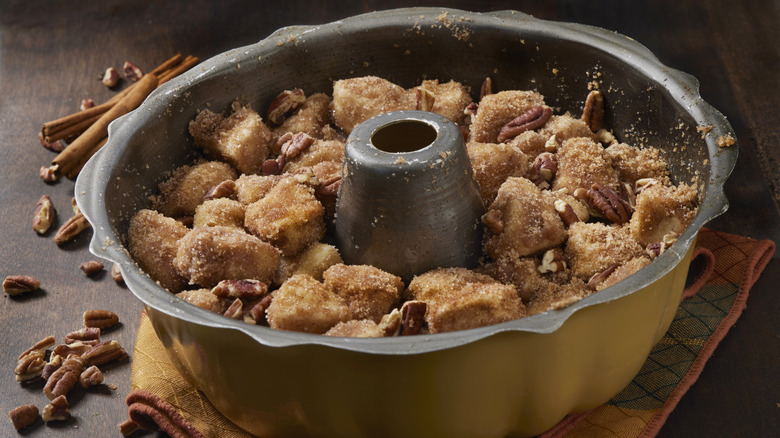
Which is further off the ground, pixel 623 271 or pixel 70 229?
pixel 623 271

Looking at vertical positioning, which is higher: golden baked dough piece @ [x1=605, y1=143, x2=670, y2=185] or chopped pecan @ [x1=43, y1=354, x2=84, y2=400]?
golden baked dough piece @ [x1=605, y1=143, x2=670, y2=185]

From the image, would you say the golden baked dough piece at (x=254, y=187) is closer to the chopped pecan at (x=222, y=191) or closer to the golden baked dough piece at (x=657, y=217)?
the chopped pecan at (x=222, y=191)

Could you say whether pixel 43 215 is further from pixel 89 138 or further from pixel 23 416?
pixel 23 416

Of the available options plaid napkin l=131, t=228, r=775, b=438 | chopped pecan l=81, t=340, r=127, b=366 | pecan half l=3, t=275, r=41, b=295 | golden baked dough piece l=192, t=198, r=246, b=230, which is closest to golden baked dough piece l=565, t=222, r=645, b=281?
plaid napkin l=131, t=228, r=775, b=438

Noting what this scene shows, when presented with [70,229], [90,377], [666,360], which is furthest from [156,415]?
[666,360]

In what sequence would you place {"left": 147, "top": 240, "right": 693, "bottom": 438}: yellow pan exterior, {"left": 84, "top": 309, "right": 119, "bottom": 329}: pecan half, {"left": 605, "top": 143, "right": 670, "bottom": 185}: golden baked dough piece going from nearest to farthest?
{"left": 147, "top": 240, "right": 693, "bottom": 438}: yellow pan exterior
{"left": 605, "top": 143, "right": 670, "bottom": 185}: golden baked dough piece
{"left": 84, "top": 309, "right": 119, "bottom": 329}: pecan half

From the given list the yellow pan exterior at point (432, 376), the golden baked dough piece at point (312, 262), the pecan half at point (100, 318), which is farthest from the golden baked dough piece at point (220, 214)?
the pecan half at point (100, 318)

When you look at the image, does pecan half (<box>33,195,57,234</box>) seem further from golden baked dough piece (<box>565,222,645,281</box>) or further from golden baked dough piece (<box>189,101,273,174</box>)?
golden baked dough piece (<box>565,222,645,281</box>)
